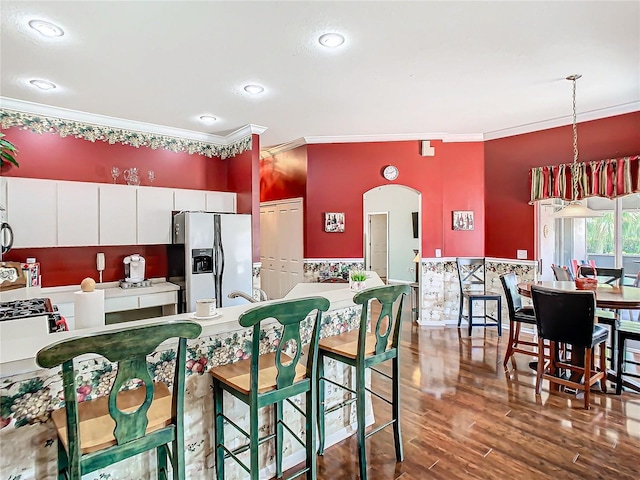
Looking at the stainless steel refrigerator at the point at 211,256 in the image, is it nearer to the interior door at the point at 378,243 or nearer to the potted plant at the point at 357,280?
the potted plant at the point at 357,280

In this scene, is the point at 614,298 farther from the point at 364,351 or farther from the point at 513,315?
the point at 364,351

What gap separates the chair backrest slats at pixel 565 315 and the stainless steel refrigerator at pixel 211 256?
10.3ft

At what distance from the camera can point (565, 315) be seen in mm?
3000

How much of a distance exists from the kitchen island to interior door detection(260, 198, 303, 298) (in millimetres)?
3325

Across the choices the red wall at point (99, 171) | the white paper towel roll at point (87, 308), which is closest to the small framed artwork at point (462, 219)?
the red wall at point (99, 171)

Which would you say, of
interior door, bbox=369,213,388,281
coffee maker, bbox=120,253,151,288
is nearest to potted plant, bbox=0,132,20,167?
coffee maker, bbox=120,253,151,288

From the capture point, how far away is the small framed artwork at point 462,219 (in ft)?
18.2

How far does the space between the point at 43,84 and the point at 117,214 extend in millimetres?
1416

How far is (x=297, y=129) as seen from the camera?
197 inches

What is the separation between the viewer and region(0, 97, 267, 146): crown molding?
384 centimetres

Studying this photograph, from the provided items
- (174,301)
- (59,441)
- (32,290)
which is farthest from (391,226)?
(59,441)

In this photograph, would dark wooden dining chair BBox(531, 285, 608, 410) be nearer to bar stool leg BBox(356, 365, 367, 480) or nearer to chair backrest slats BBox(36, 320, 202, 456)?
bar stool leg BBox(356, 365, 367, 480)

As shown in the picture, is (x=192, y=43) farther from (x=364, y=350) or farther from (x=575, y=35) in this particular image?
(x=575, y=35)

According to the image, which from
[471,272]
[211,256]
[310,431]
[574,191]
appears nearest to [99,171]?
[211,256]
